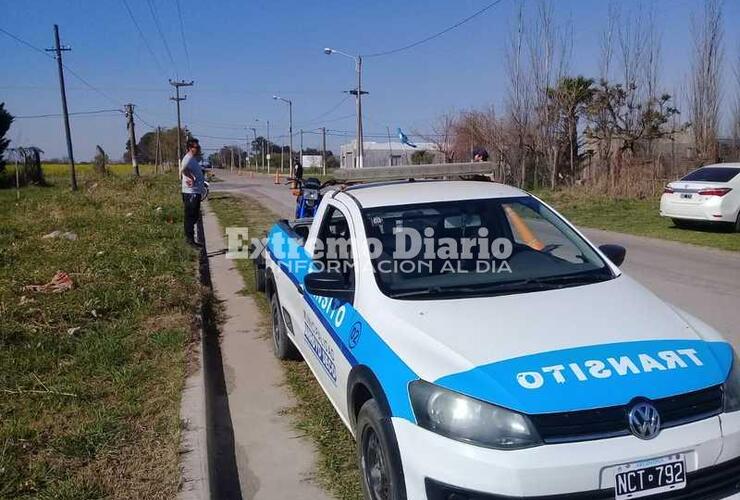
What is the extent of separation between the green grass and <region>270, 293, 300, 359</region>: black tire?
897 centimetres

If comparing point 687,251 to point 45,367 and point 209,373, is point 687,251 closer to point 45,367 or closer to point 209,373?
point 209,373

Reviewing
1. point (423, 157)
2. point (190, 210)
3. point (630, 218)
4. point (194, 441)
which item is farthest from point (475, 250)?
point (423, 157)

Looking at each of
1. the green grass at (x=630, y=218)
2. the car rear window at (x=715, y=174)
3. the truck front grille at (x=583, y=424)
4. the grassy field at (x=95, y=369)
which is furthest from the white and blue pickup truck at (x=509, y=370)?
the car rear window at (x=715, y=174)

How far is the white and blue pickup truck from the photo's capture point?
92.8 inches

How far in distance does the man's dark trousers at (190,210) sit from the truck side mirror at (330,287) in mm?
7883

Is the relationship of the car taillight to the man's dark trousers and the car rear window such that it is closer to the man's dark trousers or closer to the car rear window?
the car rear window

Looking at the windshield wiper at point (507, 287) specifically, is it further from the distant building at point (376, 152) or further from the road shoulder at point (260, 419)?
the distant building at point (376, 152)

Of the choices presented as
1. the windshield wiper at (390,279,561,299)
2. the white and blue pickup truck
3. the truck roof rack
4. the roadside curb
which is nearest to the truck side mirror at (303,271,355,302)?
the white and blue pickup truck

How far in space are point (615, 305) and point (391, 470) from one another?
55.2 inches

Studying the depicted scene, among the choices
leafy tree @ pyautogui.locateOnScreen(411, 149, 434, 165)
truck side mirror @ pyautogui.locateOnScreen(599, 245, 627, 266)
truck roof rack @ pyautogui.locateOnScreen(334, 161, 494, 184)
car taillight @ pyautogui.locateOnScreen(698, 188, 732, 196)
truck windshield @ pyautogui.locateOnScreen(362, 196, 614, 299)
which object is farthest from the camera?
leafy tree @ pyautogui.locateOnScreen(411, 149, 434, 165)

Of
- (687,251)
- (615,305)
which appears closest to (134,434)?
(615,305)

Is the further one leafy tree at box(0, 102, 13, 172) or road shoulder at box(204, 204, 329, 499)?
leafy tree at box(0, 102, 13, 172)

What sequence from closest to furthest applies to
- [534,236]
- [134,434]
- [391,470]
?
[391,470], [134,434], [534,236]

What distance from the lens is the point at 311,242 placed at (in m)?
4.60
